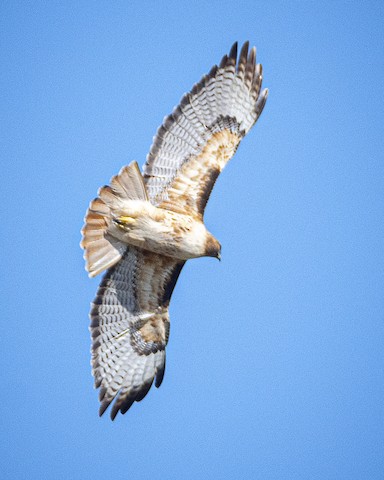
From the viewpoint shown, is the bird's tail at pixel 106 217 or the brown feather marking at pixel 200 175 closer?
the bird's tail at pixel 106 217

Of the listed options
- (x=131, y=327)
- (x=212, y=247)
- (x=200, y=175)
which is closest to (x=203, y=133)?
(x=200, y=175)

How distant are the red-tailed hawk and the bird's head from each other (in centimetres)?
1

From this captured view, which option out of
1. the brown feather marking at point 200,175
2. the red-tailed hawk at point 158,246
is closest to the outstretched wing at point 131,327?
the red-tailed hawk at point 158,246

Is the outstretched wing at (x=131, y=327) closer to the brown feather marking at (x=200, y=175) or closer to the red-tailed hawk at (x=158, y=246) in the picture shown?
the red-tailed hawk at (x=158, y=246)

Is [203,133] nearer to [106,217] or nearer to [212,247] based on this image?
[212,247]

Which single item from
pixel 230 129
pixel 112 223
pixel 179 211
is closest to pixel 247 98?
pixel 230 129

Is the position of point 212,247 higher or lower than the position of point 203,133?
lower

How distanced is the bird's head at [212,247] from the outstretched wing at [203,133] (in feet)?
1.20

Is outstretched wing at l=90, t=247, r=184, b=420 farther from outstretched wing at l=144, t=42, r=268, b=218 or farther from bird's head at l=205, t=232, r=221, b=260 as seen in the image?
outstretched wing at l=144, t=42, r=268, b=218

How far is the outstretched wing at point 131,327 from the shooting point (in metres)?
8.66

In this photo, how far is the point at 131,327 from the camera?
8898 millimetres

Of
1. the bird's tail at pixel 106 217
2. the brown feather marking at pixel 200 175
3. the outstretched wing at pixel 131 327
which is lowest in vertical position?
the outstretched wing at pixel 131 327

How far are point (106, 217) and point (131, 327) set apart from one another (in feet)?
4.83

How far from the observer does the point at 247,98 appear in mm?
8758
